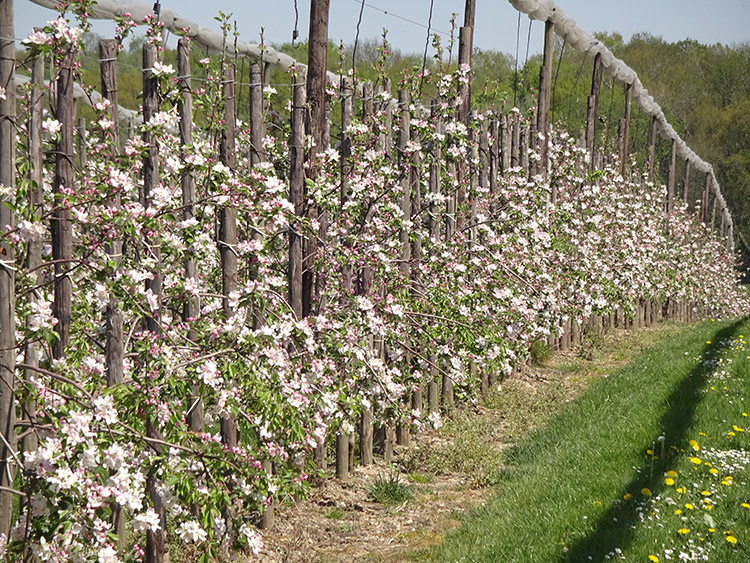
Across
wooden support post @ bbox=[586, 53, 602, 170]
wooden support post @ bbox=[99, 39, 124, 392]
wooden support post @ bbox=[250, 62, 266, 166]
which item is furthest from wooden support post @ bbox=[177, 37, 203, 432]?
wooden support post @ bbox=[586, 53, 602, 170]

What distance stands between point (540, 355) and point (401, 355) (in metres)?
4.46

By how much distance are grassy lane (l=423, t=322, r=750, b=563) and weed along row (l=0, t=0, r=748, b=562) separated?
86 centimetres

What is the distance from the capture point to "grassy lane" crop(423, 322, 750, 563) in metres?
4.12

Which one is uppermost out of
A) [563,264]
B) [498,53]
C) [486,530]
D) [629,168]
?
[498,53]

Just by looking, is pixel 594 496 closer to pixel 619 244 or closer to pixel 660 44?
pixel 619 244

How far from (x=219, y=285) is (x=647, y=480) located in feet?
10.4

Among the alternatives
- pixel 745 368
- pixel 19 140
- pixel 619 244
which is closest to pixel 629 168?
pixel 619 244

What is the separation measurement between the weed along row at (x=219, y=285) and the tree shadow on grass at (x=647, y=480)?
1442 mm

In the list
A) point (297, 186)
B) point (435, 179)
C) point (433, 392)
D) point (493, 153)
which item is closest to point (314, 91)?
point (297, 186)

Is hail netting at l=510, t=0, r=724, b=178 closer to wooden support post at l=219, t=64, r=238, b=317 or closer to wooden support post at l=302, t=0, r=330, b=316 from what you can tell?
wooden support post at l=302, t=0, r=330, b=316

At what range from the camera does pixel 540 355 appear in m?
10.4

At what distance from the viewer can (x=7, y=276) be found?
9.66ft

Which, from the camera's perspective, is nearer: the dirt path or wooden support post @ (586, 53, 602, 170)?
the dirt path

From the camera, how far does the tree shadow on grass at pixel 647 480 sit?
13.4 ft
